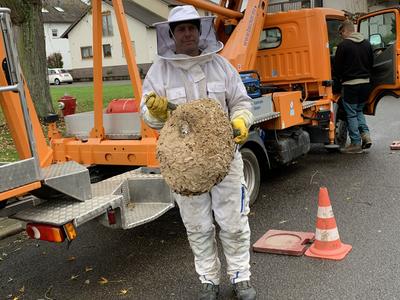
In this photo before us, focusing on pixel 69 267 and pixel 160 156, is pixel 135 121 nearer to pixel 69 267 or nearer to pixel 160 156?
pixel 69 267

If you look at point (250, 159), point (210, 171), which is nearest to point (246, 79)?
point (250, 159)

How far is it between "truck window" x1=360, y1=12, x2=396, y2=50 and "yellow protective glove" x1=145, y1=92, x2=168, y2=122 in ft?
20.9

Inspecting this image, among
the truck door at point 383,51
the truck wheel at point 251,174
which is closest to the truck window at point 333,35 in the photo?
the truck door at point 383,51

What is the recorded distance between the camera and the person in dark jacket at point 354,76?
322 inches

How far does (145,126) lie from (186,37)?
5.87 feet

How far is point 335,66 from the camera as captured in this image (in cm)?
841

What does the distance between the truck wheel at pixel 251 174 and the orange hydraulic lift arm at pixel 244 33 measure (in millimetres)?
1349

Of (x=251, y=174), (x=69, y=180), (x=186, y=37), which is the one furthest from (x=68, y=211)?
(x=251, y=174)

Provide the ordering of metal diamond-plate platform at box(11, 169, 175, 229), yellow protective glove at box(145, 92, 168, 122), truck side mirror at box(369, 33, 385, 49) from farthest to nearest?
truck side mirror at box(369, 33, 385, 49) → metal diamond-plate platform at box(11, 169, 175, 229) → yellow protective glove at box(145, 92, 168, 122)

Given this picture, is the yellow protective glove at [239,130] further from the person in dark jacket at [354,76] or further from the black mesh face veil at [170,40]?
the person in dark jacket at [354,76]

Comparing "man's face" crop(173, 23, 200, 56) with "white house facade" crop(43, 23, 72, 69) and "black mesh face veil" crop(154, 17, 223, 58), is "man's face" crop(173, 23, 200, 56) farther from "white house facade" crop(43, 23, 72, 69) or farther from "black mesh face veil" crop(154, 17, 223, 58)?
"white house facade" crop(43, 23, 72, 69)

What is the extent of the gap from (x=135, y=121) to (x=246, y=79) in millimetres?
1546

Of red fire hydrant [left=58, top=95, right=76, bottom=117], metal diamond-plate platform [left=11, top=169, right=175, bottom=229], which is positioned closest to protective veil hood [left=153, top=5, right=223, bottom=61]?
metal diamond-plate platform [left=11, top=169, right=175, bottom=229]

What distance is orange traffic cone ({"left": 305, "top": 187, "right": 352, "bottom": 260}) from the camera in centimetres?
442
